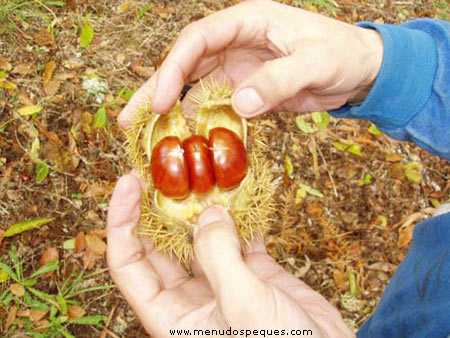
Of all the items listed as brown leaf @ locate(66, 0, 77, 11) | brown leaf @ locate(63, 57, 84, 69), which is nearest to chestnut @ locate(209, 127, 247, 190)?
brown leaf @ locate(63, 57, 84, 69)

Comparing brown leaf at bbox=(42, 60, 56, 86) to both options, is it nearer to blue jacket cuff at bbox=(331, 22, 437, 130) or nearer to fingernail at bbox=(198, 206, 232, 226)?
fingernail at bbox=(198, 206, 232, 226)

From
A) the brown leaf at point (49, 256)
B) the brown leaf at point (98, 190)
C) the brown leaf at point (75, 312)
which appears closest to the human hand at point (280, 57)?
the brown leaf at point (98, 190)

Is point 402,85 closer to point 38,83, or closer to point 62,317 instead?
point 62,317

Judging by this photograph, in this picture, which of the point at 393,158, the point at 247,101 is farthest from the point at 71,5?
the point at 393,158

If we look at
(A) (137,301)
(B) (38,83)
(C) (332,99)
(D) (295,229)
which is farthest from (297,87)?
(B) (38,83)

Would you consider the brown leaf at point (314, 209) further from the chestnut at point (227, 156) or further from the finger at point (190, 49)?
the finger at point (190, 49)

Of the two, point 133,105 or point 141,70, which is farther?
point 141,70

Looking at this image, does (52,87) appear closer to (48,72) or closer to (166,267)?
(48,72)
